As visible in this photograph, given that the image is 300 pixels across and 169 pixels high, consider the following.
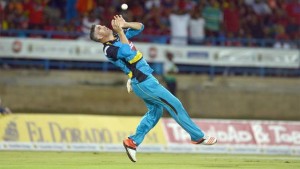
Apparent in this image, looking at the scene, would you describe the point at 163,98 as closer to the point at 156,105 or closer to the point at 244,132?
the point at 156,105

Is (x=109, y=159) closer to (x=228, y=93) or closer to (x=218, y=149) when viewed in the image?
(x=218, y=149)

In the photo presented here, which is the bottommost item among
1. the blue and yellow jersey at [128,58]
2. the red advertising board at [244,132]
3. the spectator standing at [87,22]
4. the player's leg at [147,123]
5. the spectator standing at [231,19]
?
the red advertising board at [244,132]

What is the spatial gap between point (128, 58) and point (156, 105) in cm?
100

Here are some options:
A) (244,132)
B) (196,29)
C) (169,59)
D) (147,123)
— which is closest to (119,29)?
(147,123)

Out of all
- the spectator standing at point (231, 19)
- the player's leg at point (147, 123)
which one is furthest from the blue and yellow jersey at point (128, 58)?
the spectator standing at point (231, 19)

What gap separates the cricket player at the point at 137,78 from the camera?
50.8 ft

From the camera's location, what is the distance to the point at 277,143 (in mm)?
23984

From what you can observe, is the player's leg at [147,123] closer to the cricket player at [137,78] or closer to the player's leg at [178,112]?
the cricket player at [137,78]

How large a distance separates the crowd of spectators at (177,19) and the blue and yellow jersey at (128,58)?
41.0ft

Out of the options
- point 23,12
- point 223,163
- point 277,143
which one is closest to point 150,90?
point 223,163

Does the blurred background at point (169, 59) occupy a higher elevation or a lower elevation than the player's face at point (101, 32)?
lower

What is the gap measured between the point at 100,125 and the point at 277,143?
15.1 feet

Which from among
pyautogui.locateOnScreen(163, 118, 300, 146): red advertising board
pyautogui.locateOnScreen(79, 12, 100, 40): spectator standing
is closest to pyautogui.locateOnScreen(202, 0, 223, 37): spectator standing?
pyautogui.locateOnScreen(79, 12, 100, 40): spectator standing

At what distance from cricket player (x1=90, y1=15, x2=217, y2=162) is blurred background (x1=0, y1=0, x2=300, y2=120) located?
1190 centimetres
